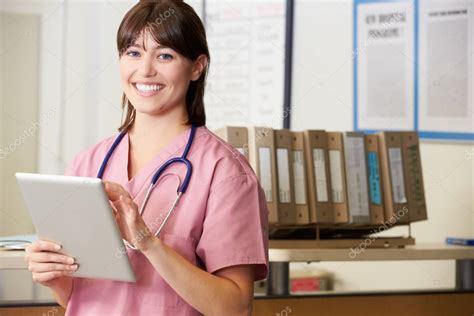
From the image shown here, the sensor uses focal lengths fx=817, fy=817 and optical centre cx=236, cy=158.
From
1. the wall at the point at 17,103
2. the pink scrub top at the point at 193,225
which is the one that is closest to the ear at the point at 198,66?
the pink scrub top at the point at 193,225

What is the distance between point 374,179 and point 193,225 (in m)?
1.38

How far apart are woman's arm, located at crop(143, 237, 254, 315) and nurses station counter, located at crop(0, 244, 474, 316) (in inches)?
38.7

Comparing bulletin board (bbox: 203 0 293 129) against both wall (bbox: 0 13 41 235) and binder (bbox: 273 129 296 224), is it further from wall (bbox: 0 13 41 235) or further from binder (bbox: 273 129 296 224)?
binder (bbox: 273 129 296 224)

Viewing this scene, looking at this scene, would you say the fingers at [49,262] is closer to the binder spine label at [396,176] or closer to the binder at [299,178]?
the binder at [299,178]

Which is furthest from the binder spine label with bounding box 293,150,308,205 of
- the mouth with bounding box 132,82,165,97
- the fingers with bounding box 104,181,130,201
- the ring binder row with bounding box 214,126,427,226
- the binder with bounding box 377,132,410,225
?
the fingers with bounding box 104,181,130,201

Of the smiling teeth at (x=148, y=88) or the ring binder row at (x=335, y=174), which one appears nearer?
the smiling teeth at (x=148, y=88)

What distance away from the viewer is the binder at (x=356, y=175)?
8.59 feet

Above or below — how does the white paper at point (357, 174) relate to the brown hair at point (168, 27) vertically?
below

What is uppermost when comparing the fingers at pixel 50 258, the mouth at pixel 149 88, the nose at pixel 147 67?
the nose at pixel 147 67

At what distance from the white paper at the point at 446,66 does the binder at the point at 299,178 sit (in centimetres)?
99

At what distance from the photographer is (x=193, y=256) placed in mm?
1400

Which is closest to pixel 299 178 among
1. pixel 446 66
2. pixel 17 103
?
pixel 446 66

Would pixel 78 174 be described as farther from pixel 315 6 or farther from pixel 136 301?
pixel 315 6

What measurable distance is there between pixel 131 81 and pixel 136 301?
1.24 ft
